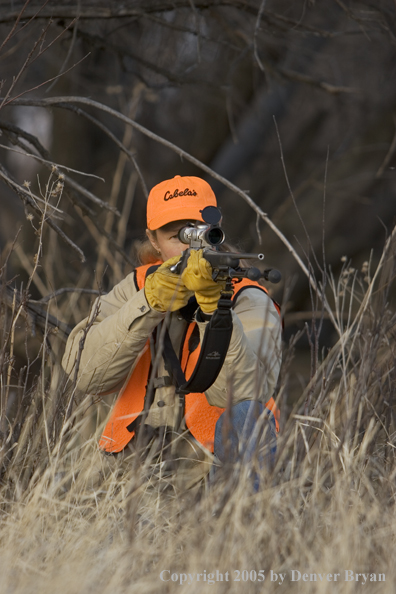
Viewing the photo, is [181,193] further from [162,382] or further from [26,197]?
[162,382]

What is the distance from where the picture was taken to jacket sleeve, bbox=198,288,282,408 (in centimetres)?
246

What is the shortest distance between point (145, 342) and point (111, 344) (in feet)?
0.41

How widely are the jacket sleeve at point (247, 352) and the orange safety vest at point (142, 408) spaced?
0.08 metres

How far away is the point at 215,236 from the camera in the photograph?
229 centimetres

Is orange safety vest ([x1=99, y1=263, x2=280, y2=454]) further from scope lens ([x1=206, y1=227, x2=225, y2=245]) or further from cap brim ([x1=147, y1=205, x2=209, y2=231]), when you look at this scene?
scope lens ([x1=206, y1=227, x2=225, y2=245])

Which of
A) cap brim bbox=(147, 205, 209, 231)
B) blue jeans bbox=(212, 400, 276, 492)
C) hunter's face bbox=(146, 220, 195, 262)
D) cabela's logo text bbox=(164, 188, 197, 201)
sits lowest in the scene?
blue jeans bbox=(212, 400, 276, 492)

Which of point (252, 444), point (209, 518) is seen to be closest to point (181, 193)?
point (252, 444)

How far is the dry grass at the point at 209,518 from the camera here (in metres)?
1.77

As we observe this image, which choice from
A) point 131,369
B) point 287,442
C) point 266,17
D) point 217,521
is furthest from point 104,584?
point 266,17

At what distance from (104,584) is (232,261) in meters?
0.95

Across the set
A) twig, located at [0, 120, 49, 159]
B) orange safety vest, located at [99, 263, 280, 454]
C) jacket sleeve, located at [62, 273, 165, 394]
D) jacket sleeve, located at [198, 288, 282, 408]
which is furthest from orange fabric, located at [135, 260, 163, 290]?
twig, located at [0, 120, 49, 159]

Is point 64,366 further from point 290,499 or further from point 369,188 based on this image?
point 369,188

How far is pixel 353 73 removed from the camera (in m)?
6.56

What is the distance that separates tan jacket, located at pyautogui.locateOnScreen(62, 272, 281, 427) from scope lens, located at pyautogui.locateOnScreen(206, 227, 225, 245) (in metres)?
0.27
